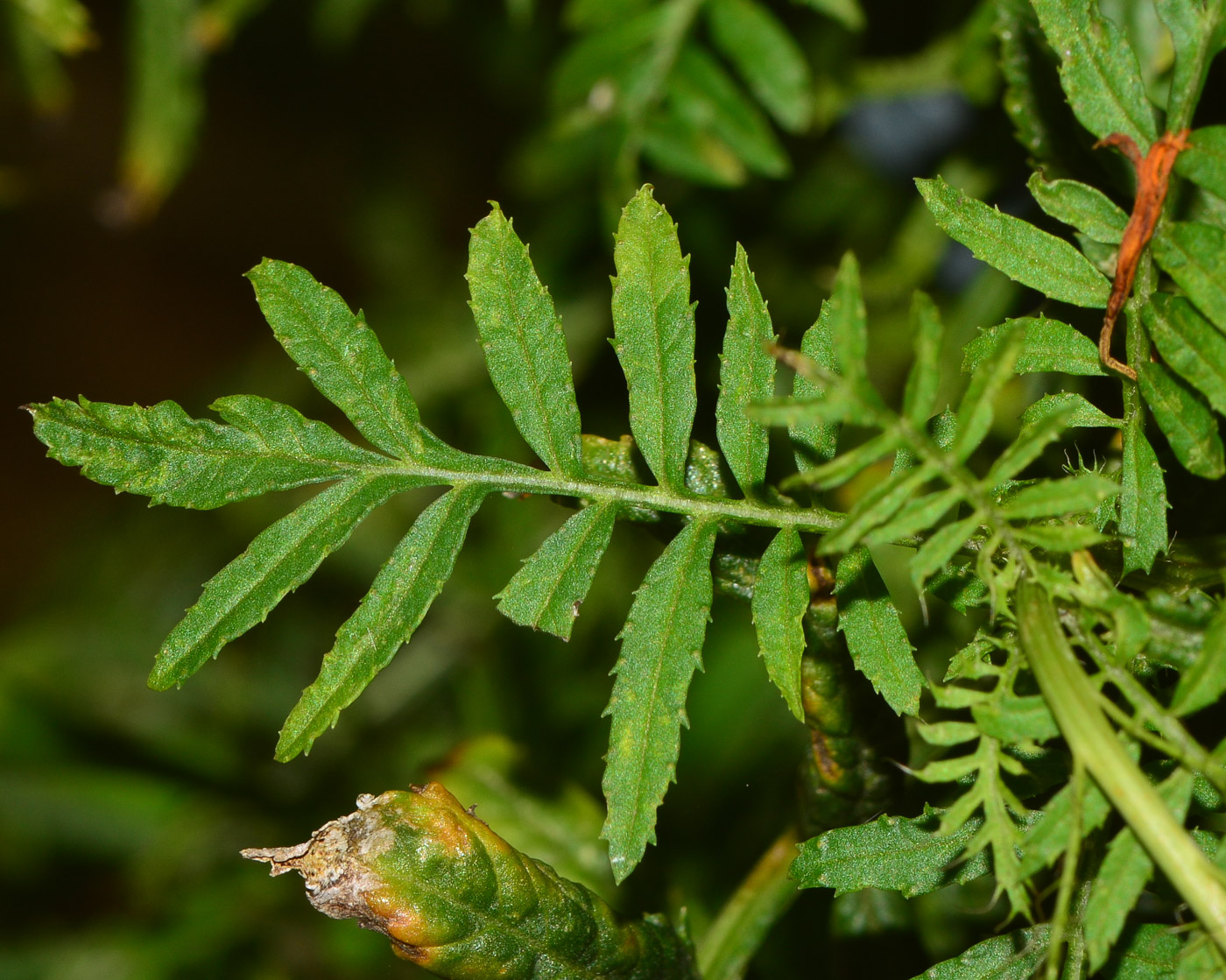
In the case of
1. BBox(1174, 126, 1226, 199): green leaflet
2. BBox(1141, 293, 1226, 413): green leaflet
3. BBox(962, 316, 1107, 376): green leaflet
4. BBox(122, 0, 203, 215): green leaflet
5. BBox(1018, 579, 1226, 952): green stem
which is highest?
BBox(122, 0, 203, 215): green leaflet

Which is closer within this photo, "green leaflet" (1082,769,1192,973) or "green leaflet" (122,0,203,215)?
"green leaflet" (1082,769,1192,973)

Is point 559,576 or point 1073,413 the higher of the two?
point 559,576

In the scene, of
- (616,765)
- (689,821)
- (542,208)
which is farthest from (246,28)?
(616,765)

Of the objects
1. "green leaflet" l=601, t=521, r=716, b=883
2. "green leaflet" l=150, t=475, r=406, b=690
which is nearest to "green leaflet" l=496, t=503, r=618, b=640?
"green leaflet" l=601, t=521, r=716, b=883

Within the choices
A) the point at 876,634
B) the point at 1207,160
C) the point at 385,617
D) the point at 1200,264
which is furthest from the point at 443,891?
the point at 1207,160

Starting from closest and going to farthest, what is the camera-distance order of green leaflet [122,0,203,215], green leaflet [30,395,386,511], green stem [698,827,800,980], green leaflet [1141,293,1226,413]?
green leaflet [1141,293,1226,413]
green leaflet [30,395,386,511]
green stem [698,827,800,980]
green leaflet [122,0,203,215]

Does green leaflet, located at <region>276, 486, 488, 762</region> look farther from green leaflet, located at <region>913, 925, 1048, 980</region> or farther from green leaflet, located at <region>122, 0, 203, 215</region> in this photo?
green leaflet, located at <region>122, 0, 203, 215</region>

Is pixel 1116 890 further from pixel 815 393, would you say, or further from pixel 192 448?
pixel 192 448
